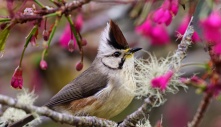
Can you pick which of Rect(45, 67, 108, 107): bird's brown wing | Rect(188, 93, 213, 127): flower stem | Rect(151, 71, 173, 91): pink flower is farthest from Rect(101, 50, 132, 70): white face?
Rect(188, 93, 213, 127): flower stem

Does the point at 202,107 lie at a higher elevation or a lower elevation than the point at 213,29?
lower

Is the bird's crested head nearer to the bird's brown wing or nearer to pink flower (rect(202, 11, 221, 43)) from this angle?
the bird's brown wing

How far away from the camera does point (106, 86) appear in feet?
14.7

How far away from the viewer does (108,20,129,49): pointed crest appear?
4220 mm

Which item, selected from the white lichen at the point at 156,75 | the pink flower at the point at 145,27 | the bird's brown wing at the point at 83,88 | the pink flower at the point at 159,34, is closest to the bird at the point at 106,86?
the bird's brown wing at the point at 83,88

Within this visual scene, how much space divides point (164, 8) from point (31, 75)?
407 centimetres

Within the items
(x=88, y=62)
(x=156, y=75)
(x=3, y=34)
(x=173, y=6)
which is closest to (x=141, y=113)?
(x=156, y=75)

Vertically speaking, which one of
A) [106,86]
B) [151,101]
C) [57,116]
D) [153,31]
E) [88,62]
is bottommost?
[151,101]

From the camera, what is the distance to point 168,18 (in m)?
3.07

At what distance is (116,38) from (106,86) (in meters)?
0.38

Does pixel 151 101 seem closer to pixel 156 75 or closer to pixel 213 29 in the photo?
pixel 156 75

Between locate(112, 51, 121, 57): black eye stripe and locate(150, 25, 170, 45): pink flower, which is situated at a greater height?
locate(150, 25, 170, 45): pink flower

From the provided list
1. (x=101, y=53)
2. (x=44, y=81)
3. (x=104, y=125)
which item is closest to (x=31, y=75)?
(x=44, y=81)

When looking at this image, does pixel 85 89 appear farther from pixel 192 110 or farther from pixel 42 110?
pixel 192 110
